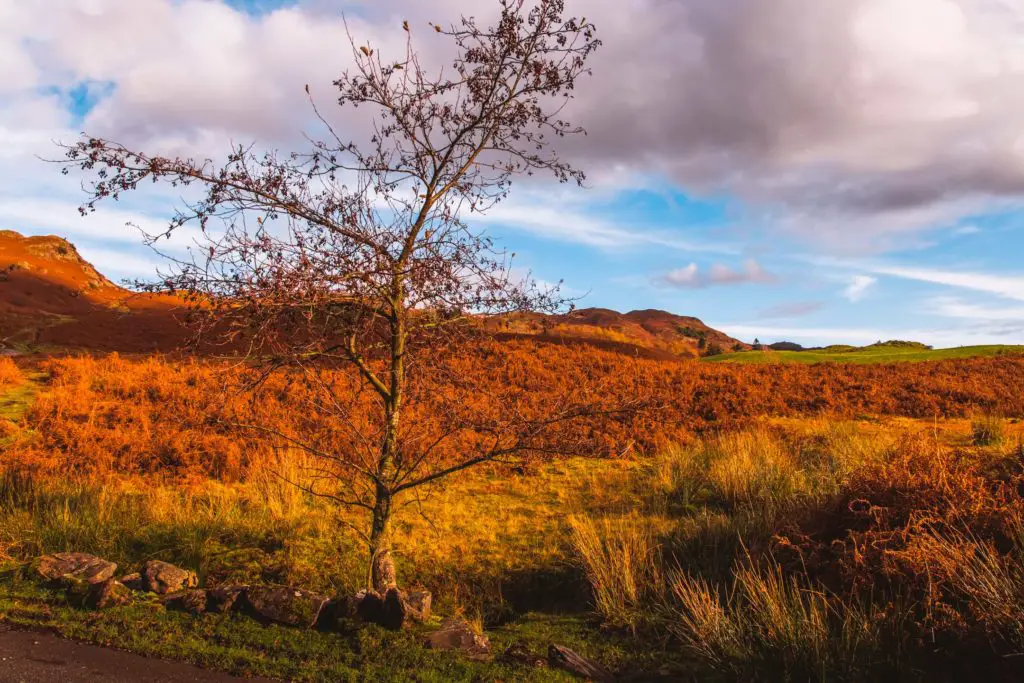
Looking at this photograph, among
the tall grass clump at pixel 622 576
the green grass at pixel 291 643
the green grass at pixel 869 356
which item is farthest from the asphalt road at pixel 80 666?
the green grass at pixel 869 356

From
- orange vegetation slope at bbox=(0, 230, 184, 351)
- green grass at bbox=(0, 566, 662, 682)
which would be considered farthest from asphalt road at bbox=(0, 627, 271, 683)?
orange vegetation slope at bbox=(0, 230, 184, 351)

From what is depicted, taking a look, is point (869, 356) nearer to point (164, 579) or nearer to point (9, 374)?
point (164, 579)

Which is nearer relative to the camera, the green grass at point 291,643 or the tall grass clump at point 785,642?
the tall grass clump at point 785,642

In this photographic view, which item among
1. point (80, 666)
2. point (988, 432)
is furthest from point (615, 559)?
point (988, 432)

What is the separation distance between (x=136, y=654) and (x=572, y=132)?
19.7ft

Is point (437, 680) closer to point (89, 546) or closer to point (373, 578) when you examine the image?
point (373, 578)

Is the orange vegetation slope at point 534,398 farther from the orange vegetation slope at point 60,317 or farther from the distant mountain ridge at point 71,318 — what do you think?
the orange vegetation slope at point 60,317

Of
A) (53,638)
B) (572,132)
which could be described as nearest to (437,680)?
(53,638)

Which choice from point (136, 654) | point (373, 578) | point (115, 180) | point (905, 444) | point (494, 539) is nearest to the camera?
point (136, 654)

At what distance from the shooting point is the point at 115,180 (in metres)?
5.45

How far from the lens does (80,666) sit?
4.77 m

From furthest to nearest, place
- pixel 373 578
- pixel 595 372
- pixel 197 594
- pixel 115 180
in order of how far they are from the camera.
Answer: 1. pixel 595 372
2. pixel 373 578
3. pixel 197 594
4. pixel 115 180

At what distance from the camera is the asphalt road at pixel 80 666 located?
15.1ft

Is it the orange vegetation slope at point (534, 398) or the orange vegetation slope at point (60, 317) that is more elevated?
the orange vegetation slope at point (60, 317)
